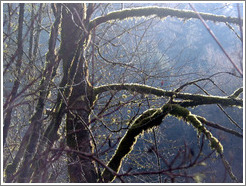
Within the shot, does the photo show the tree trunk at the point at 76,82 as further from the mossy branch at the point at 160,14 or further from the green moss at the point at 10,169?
the green moss at the point at 10,169

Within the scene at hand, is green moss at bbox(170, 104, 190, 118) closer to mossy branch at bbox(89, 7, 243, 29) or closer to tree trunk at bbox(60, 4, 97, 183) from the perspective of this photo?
tree trunk at bbox(60, 4, 97, 183)

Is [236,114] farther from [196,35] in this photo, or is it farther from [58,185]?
[58,185]

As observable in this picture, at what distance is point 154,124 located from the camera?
285 cm

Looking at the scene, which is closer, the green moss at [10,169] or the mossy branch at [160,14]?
the mossy branch at [160,14]

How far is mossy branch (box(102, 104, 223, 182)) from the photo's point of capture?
2.56m

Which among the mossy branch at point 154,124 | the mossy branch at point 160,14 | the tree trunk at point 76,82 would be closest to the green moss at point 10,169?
the tree trunk at point 76,82

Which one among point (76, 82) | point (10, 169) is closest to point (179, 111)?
point (76, 82)

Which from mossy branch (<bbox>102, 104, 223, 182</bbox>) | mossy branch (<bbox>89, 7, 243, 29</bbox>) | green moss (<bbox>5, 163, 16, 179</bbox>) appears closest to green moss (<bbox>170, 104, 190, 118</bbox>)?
mossy branch (<bbox>102, 104, 223, 182</bbox>)

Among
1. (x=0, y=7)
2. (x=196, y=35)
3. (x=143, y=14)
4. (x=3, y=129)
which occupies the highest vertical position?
(x=196, y=35)

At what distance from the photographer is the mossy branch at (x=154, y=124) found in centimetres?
256

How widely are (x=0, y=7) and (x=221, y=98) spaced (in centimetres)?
253

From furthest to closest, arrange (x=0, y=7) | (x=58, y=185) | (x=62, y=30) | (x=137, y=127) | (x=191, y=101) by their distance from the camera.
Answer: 1. (x=62, y=30)
2. (x=191, y=101)
3. (x=137, y=127)
4. (x=0, y=7)
5. (x=58, y=185)

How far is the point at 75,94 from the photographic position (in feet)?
12.0

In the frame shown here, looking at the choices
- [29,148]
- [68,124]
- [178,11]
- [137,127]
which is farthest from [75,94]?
[178,11]
